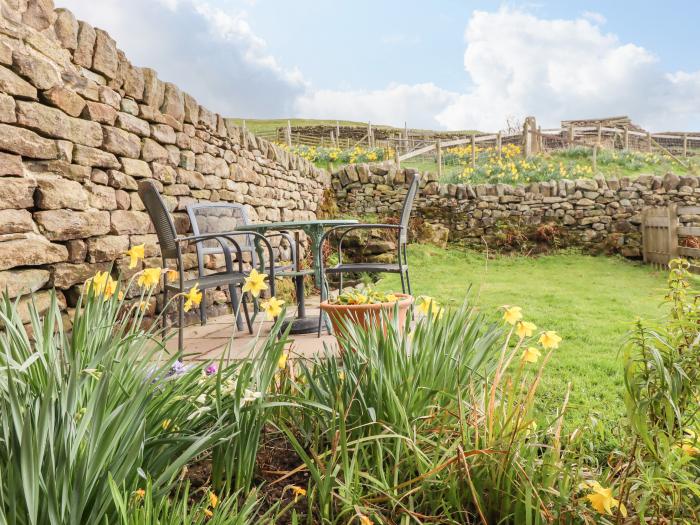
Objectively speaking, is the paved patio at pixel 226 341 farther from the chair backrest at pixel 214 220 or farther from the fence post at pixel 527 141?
the fence post at pixel 527 141

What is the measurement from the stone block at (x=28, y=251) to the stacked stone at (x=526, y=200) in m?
6.75

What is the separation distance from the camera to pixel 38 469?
2.50 feet

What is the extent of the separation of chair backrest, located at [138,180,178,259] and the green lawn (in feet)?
5.54

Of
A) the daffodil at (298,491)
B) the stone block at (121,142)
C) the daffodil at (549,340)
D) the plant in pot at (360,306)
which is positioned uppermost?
the stone block at (121,142)

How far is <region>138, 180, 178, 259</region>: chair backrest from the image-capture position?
2792 millimetres

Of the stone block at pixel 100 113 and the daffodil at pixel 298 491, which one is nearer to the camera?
the daffodil at pixel 298 491

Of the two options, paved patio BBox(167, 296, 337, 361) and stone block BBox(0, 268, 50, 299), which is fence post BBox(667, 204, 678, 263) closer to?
paved patio BBox(167, 296, 337, 361)

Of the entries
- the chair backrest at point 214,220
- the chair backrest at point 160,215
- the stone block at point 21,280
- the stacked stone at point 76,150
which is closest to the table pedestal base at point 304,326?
the chair backrest at point 160,215

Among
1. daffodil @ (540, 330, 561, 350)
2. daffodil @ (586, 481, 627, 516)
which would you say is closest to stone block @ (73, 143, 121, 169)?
daffodil @ (540, 330, 561, 350)

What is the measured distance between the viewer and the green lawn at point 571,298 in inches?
92.6

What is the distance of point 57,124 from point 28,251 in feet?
2.51

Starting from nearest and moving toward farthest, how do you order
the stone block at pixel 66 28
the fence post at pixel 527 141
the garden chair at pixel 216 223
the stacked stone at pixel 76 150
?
1. the stacked stone at pixel 76 150
2. the stone block at pixel 66 28
3. the garden chair at pixel 216 223
4. the fence post at pixel 527 141

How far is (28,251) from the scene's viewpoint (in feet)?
8.44

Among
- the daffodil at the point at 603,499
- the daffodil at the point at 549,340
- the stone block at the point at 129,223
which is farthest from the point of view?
the stone block at the point at 129,223
